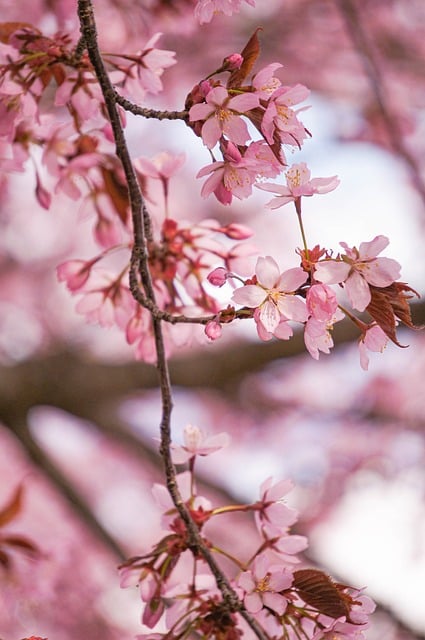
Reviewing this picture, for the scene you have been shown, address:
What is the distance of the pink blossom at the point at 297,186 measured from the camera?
2.23ft

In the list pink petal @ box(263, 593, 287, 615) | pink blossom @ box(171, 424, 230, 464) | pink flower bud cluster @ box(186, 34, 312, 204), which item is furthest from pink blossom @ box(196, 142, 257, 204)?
pink petal @ box(263, 593, 287, 615)

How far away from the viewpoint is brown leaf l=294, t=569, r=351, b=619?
27.7 inches

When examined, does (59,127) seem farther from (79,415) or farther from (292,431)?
(292,431)

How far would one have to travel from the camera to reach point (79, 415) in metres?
2.11

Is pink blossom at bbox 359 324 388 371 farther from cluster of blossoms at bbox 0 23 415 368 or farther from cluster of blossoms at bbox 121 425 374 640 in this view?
cluster of blossoms at bbox 121 425 374 640

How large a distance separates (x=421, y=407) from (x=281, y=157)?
313cm

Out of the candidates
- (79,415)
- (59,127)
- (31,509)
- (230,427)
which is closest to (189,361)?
(79,415)

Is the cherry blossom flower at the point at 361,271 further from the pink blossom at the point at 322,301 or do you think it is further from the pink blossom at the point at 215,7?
the pink blossom at the point at 215,7

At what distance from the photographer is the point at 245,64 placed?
0.70m

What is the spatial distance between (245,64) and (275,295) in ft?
0.65

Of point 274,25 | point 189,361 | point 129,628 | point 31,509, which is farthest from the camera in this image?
point 31,509

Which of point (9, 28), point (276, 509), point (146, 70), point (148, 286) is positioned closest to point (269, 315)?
point (148, 286)

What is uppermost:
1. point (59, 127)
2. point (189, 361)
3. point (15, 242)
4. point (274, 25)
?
point (274, 25)

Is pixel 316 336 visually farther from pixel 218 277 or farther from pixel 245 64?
pixel 245 64
